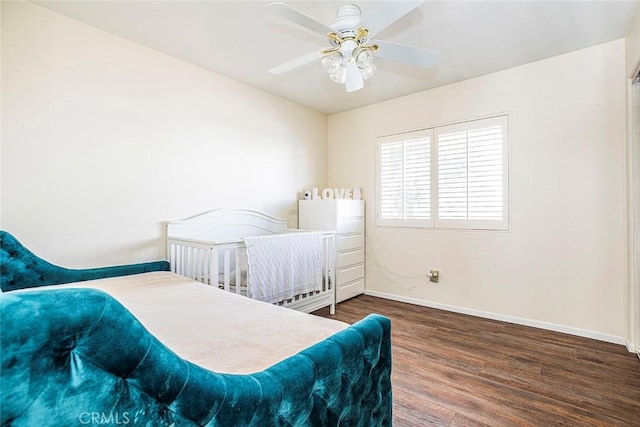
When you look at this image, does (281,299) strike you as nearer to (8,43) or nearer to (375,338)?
(375,338)

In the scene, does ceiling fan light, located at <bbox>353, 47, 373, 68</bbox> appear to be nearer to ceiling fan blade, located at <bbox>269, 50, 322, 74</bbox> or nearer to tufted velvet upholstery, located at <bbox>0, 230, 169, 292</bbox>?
ceiling fan blade, located at <bbox>269, 50, 322, 74</bbox>

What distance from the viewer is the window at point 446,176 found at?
3.22 meters

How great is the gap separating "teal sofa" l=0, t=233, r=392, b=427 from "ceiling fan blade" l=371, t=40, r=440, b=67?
198 centimetres

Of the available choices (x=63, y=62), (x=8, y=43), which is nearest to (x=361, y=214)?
(x=63, y=62)

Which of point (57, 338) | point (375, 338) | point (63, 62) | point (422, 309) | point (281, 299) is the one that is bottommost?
point (422, 309)

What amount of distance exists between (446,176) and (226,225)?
251 centimetres

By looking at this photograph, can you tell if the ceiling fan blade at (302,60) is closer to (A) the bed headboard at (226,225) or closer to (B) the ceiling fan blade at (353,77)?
(B) the ceiling fan blade at (353,77)

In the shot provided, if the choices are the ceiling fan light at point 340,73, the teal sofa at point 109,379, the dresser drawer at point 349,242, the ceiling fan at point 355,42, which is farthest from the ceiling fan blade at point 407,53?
the dresser drawer at point 349,242

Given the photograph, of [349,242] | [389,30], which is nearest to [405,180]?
[349,242]

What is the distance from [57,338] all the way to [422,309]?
357 centimetres

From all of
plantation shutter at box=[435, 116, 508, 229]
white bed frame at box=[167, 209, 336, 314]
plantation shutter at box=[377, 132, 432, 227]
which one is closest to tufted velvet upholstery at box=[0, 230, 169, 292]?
white bed frame at box=[167, 209, 336, 314]

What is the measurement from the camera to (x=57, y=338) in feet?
1.57

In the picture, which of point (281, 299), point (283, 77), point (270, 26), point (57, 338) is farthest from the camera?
point (283, 77)

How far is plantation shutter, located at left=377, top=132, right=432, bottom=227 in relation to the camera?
3705 millimetres
